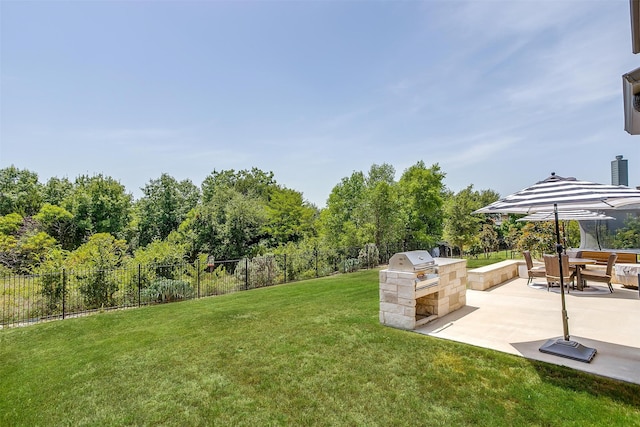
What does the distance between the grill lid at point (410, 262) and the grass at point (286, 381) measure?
43.8 inches

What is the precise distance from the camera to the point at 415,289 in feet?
16.7

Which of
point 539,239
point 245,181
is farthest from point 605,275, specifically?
point 245,181

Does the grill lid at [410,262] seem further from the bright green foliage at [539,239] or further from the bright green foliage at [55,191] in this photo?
the bright green foliage at [55,191]

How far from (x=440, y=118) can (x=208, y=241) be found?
15.8 meters

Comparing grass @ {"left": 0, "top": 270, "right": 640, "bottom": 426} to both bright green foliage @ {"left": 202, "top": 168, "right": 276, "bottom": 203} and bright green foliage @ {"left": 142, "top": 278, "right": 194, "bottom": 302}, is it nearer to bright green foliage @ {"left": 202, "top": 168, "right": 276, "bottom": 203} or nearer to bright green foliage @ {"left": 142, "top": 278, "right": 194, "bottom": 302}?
bright green foliage @ {"left": 142, "top": 278, "right": 194, "bottom": 302}

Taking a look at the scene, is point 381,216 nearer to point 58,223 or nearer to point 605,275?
point 605,275

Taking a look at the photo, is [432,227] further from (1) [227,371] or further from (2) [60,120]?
(2) [60,120]

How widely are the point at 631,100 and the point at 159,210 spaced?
26.5 m

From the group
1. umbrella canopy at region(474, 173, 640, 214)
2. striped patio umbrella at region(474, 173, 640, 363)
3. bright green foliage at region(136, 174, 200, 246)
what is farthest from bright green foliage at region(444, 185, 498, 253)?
bright green foliage at region(136, 174, 200, 246)

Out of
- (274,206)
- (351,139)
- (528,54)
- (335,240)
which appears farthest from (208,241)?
(528,54)

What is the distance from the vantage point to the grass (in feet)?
9.22

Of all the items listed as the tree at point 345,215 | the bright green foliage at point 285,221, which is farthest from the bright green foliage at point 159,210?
the tree at point 345,215

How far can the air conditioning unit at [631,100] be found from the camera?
8.40 feet

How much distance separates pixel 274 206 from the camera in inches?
818
